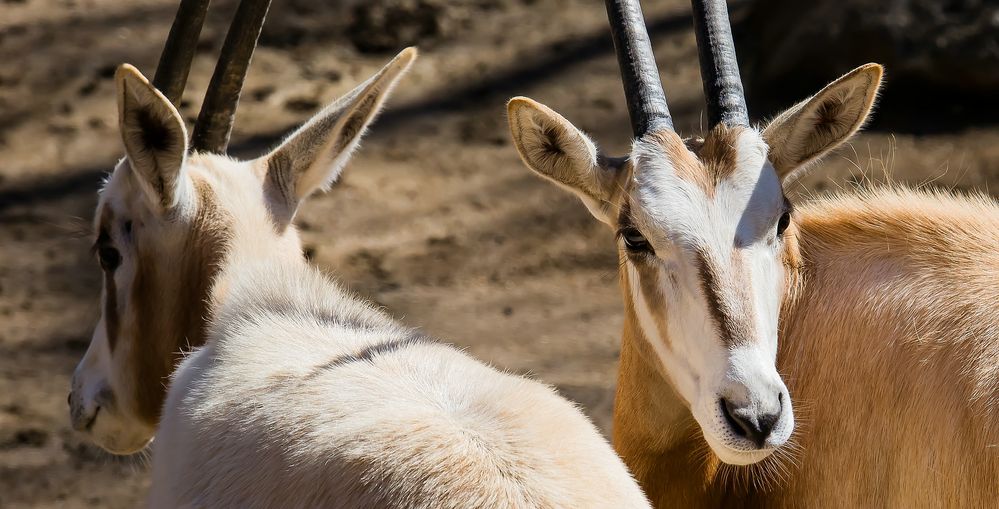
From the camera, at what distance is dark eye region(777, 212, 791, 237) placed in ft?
11.7

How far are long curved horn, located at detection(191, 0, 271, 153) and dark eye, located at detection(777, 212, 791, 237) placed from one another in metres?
2.02

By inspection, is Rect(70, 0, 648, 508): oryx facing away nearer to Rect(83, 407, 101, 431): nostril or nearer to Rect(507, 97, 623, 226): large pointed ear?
Rect(83, 407, 101, 431): nostril

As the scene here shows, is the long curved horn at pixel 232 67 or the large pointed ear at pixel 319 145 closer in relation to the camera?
the large pointed ear at pixel 319 145

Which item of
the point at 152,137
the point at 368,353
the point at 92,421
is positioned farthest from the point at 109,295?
the point at 368,353

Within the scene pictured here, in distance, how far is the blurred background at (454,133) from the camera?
7008mm

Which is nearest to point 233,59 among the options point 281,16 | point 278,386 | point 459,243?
point 278,386

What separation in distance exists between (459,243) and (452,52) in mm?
2307

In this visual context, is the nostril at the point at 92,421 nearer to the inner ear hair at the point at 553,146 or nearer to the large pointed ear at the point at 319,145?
the large pointed ear at the point at 319,145

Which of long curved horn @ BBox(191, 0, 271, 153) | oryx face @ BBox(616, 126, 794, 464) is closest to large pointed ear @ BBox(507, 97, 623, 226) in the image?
oryx face @ BBox(616, 126, 794, 464)

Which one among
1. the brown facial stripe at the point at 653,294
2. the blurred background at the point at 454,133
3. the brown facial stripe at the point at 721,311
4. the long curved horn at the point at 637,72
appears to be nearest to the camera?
the brown facial stripe at the point at 721,311

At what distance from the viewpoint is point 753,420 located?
3160 millimetres

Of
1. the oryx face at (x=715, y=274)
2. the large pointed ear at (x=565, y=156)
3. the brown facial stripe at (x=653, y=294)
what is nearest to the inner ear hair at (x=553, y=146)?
the large pointed ear at (x=565, y=156)

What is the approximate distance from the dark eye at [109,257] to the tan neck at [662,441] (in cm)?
173

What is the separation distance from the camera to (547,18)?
10.1 meters
